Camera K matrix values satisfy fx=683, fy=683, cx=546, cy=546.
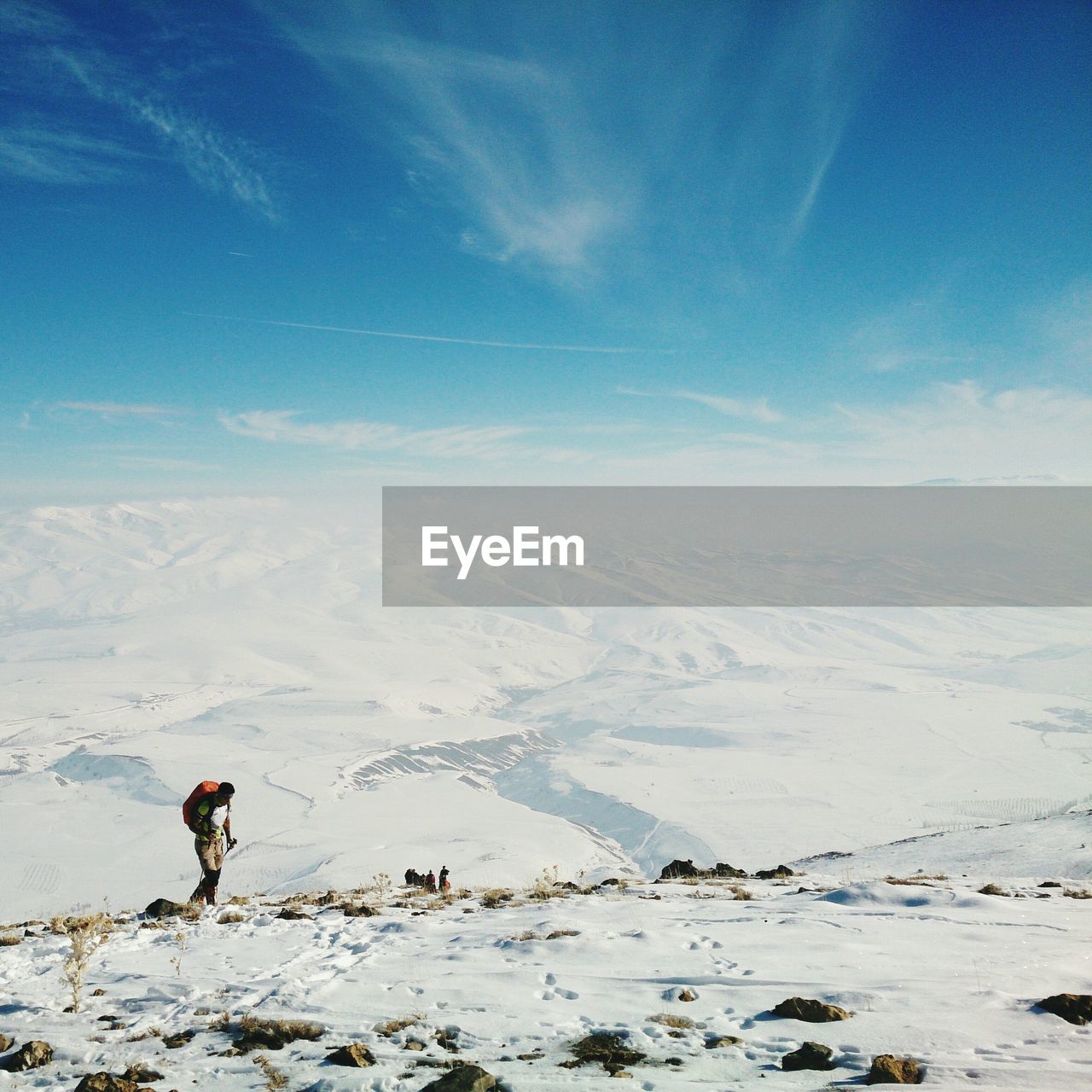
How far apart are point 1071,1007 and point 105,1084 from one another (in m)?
6.98

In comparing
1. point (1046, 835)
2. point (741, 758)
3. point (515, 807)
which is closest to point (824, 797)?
point (741, 758)

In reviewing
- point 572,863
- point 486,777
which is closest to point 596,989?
point 572,863

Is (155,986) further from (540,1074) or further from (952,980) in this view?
Answer: (952,980)

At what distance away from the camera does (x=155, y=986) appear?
6.82 meters

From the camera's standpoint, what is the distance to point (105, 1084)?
179 inches

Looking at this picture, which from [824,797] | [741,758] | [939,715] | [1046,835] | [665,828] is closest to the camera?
[1046,835]

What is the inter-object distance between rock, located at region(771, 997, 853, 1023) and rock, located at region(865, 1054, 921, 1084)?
38.5 inches

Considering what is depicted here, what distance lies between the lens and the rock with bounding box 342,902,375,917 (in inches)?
408

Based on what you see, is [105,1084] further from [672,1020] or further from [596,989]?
[672,1020]

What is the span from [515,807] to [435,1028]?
111 meters

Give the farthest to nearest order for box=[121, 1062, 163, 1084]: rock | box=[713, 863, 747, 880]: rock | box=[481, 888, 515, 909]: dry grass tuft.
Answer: box=[713, 863, 747, 880]: rock → box=[481, 888, 515, 909]: dry grass tuft → box=[121, 1062, 163, 1084]: rock

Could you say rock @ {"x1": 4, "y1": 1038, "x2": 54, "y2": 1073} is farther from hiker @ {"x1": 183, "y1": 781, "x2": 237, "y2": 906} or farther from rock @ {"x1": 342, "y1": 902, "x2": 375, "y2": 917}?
hiker @ {"x1": 183, "y1": 781, "x2": 237, "y2": 906}

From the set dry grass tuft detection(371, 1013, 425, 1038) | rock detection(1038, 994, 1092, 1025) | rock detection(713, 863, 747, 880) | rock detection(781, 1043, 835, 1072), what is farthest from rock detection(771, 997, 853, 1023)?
rock detection(713, 863, 747, 880)

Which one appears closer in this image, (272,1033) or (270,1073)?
(270,1073)
